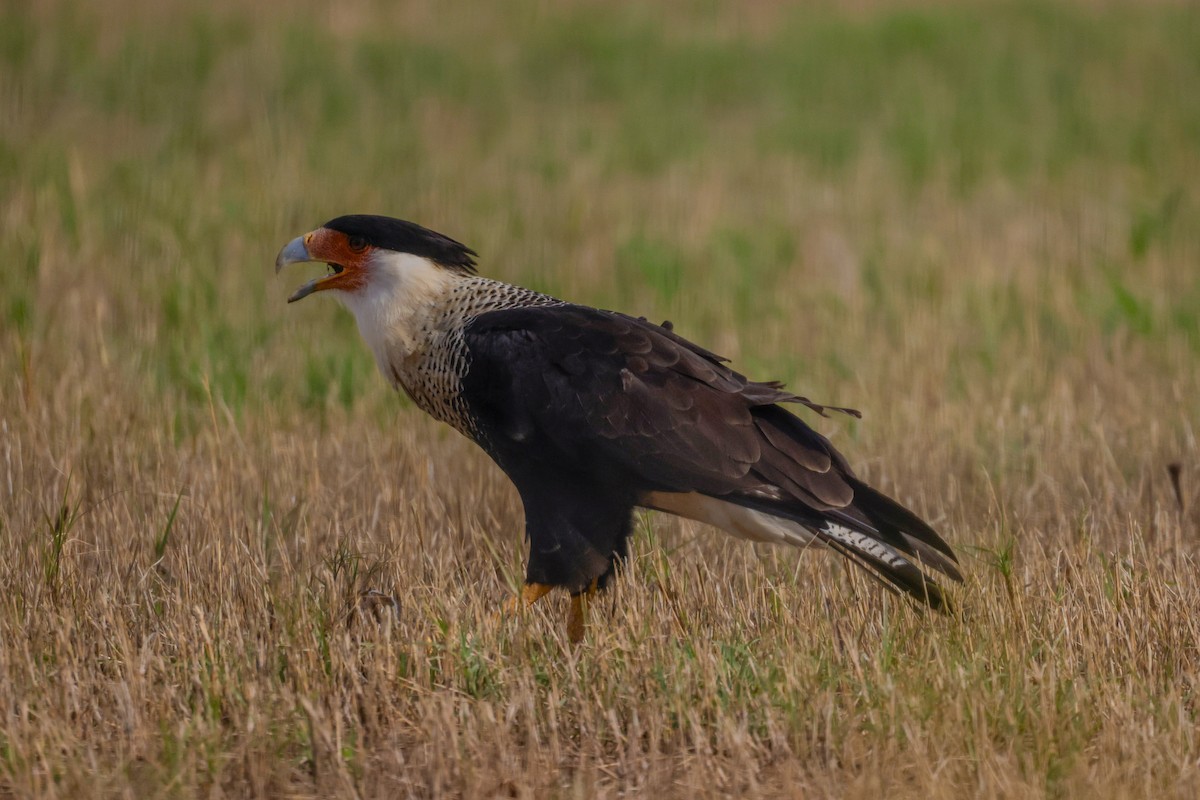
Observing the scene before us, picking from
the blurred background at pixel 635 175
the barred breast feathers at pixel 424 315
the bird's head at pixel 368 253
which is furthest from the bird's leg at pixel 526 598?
the blurred background at pixel 635 175

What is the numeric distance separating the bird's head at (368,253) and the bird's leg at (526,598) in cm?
106

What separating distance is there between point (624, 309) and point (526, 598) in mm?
3937

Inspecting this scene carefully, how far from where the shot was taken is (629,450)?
437 cm

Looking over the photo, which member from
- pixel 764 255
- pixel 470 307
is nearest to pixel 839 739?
pixel 470 307

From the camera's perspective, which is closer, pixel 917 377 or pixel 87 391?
pixel 87 391

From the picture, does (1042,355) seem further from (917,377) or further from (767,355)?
(767,355)

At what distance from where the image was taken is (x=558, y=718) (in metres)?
3.70

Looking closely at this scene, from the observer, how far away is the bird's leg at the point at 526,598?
4.32 meters

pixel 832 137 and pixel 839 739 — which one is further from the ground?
pixel 832 137

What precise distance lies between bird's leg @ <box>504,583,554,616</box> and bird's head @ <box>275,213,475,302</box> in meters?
1.06

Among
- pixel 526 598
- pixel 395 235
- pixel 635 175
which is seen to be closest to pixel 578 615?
pixel 526 598

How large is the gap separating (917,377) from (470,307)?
115 inches

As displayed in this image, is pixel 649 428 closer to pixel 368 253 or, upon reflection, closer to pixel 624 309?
pixel 368 253

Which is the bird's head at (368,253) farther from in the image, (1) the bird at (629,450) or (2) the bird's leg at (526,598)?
(2) the bird's leg at (526,598)
